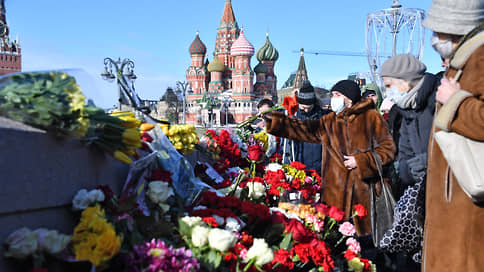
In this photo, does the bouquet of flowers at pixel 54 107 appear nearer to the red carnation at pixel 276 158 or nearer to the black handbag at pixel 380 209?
the black handbag at pixel 380 209

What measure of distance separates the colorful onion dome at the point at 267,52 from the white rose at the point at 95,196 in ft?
190

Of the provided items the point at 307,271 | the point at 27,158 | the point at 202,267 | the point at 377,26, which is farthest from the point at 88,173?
the point at 377,26

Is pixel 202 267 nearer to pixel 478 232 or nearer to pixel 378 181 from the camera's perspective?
pixel 478 232

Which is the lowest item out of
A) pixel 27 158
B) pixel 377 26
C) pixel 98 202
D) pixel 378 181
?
pixel 378 181

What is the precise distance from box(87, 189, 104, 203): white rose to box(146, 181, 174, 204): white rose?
1.00 feet

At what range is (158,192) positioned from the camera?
1.97 m

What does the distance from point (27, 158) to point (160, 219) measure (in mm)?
630

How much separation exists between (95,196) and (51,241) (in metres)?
0.27

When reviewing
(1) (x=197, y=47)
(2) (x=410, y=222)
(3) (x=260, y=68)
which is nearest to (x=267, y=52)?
(3) (x=260, y=68)

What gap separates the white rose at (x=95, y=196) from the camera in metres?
1.67

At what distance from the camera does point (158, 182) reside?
202cm

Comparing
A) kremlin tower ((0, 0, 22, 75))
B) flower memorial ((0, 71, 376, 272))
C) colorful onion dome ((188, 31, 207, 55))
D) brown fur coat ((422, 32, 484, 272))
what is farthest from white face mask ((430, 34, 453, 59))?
kremlin tower ((0, 0, 22, 75))

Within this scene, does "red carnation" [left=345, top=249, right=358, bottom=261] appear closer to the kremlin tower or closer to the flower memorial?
the flower memorial

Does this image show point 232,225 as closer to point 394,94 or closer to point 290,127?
point 290,127
